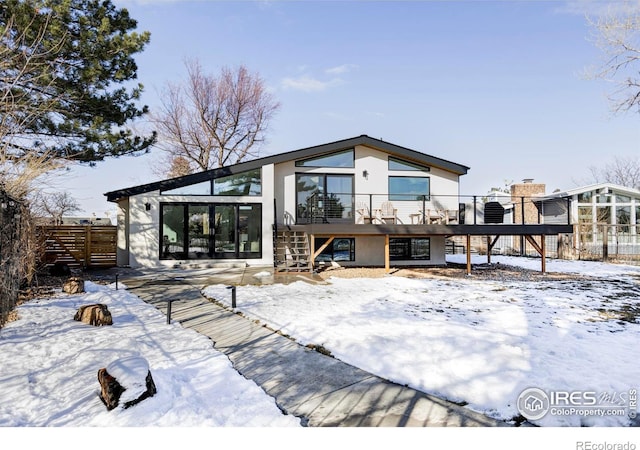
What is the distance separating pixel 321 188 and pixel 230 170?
11.4 ft

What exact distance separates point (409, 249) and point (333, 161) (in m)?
4.61

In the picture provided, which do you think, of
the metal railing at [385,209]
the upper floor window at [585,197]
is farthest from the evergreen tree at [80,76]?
the upper floor window at [585,197]

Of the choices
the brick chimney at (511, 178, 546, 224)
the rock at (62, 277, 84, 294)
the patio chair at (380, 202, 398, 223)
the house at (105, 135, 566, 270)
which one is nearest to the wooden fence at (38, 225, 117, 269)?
the house at (105, 135, 566, 270)

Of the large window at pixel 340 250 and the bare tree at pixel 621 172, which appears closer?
the large window at pixel 340 250

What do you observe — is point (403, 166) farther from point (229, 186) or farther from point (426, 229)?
point (229, 186)

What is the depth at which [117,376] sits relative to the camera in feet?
9.32

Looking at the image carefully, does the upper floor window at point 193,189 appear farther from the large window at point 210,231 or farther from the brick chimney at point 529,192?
the brick chimney at point 529,192

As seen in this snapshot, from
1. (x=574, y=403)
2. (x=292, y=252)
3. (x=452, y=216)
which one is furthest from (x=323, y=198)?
(x=574, y=403)

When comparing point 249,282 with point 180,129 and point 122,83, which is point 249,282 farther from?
point 180,129

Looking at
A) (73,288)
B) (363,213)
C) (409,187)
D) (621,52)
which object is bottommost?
(73,288)

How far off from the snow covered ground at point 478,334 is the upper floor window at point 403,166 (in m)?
6.15

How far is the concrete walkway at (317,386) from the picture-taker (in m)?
2.60

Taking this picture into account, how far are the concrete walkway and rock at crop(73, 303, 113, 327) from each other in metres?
0.95

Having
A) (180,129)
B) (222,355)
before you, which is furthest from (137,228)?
(180,129)
